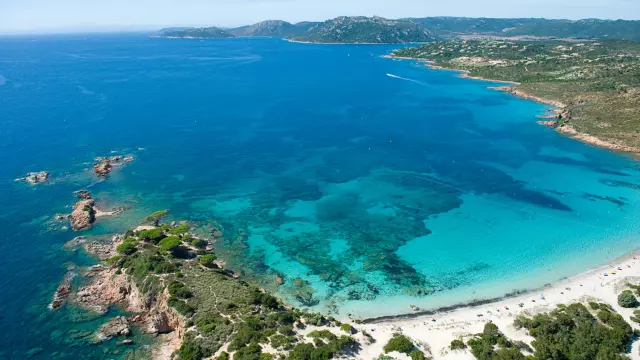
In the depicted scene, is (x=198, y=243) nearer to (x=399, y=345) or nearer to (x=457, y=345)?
(x=399, y=345)

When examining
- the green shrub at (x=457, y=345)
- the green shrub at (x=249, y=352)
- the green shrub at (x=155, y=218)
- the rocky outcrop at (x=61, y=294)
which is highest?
the green shrub at (x=249, y=352)

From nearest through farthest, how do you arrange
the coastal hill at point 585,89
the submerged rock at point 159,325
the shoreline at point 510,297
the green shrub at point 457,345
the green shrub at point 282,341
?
the green shrub at point 282,341 < the green shrub at point 457,345 < the submerged rock at point 159,325 < the shoreline at point 510,297 < the coastal hill at point 585,89

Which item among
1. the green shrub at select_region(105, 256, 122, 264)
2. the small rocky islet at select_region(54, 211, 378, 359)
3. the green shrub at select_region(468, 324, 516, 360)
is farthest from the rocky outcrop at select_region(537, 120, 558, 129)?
the green shrub at select_region(105, 256, 122, 264)

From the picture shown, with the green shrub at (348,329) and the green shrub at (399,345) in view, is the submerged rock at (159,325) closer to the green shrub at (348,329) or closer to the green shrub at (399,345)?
the green shrub at (348,329)

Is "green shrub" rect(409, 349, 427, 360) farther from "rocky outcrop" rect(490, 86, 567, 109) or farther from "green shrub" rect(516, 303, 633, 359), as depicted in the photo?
"rocky outcrop" rect(490, 86, 567, 109)

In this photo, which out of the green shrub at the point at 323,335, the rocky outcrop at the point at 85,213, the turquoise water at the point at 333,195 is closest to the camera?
the green shrub at the point at 323,335

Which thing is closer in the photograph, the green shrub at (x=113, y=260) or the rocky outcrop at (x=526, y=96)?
the green shrub at (x=113, y=260)

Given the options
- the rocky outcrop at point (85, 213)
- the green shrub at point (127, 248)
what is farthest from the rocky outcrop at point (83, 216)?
the green shrub at point (127, 248)

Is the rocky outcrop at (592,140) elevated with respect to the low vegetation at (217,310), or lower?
elevated

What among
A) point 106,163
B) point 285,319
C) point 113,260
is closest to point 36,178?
point 106,163
